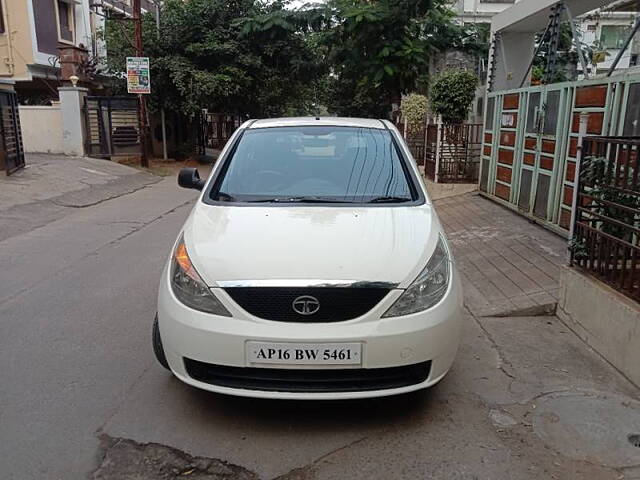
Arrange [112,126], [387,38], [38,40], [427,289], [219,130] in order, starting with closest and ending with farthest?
[427,289] → [387,38] → [112,126] → [38,40] → [219,130]

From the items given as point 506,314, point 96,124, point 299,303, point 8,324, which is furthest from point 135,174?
point 299,303

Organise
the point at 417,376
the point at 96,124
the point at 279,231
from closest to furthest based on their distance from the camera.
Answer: the point at 417,376
the point at 279,231
the point at 96,124

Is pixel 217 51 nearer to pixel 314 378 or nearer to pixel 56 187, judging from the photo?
pixel 56 187

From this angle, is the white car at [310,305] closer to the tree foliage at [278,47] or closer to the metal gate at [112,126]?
the tree foliage at [278,47]

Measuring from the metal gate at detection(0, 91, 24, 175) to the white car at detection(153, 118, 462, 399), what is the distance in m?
11.1

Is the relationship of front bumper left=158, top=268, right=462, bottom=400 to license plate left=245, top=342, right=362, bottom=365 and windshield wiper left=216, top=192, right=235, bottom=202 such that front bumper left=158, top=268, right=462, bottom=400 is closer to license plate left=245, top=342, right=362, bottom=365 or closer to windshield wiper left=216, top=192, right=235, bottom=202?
license plate left=245, top=342, right=362, bottom=365

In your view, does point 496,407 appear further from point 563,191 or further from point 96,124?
point 96,124

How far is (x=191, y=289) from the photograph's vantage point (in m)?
3.13

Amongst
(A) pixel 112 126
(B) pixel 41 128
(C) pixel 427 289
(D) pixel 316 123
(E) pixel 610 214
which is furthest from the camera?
(A) pixel 112 126

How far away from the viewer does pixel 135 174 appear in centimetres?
1680

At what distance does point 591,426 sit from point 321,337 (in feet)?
5.54

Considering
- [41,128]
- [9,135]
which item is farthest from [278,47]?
[9,135]

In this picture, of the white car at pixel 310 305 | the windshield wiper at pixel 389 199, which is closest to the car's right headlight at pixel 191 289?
the white car at pixel 310 305

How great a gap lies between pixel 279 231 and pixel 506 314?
8.61 feet
